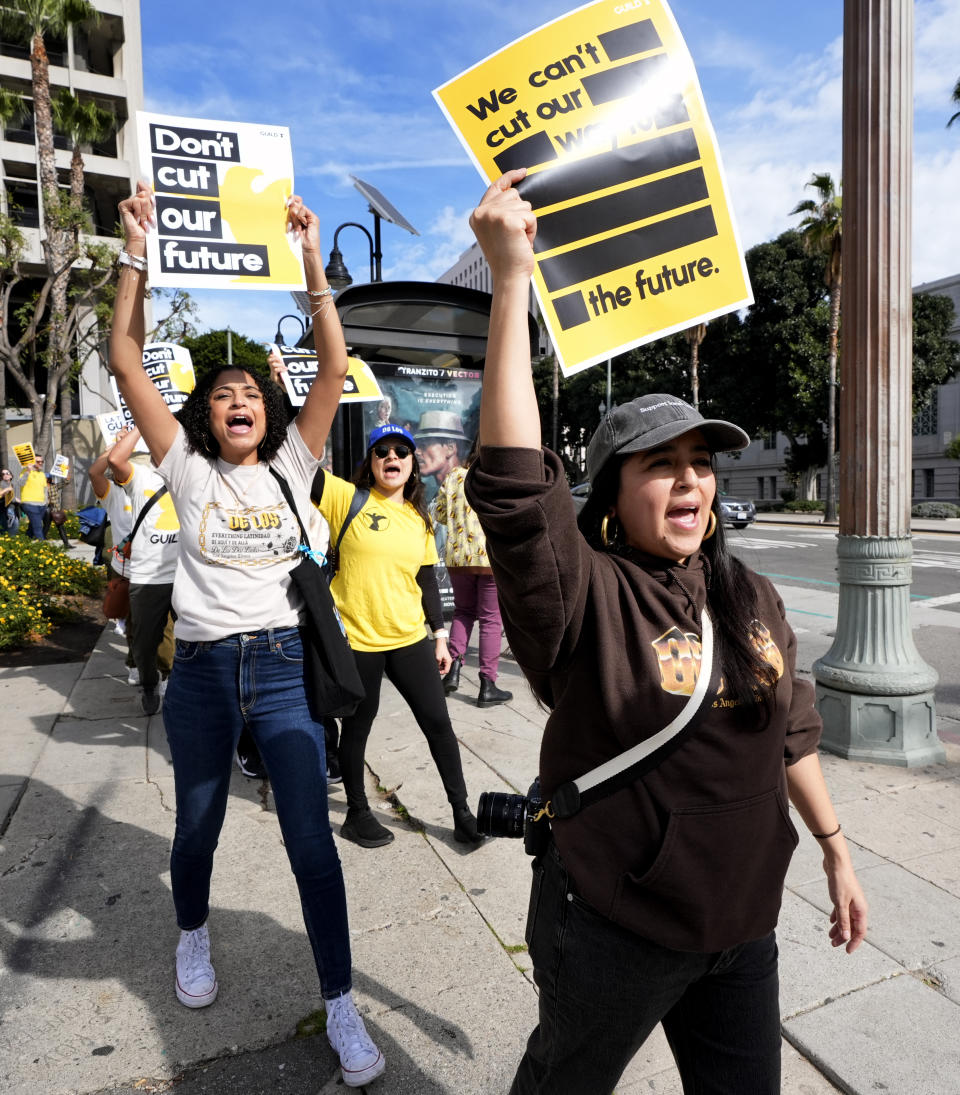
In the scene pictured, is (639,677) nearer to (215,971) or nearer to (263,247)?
(215,971)

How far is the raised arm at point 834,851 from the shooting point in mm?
1721

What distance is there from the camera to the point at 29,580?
8875 mm

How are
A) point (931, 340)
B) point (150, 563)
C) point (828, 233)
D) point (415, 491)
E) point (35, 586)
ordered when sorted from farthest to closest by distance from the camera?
1. point (931, 340)
2. point (828, 233)
3. point (35, 586)
4. point (150, 563)
5. point (415, 491)

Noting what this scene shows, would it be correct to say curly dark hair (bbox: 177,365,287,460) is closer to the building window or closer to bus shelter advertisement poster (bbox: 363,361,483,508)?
bus shelter advertisement poster (bbox: 363,361,483,508)

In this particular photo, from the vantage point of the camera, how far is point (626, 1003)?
141cm

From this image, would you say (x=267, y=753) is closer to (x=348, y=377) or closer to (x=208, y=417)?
(x=208, y=417)

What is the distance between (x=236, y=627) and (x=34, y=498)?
16312mm

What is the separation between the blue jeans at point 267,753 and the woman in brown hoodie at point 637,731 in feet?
2.85

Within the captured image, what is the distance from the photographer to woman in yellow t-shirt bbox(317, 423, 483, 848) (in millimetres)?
3590

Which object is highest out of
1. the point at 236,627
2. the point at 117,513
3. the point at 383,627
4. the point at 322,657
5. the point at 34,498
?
the point at 34,498

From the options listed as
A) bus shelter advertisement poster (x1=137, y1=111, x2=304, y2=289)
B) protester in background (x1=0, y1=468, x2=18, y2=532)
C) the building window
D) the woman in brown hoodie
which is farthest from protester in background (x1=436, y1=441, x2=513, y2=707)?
the building window

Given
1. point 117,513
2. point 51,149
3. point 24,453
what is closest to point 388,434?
point 117,513

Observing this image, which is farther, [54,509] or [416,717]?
[54,509]

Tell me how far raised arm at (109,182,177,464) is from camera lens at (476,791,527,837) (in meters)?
1.48
